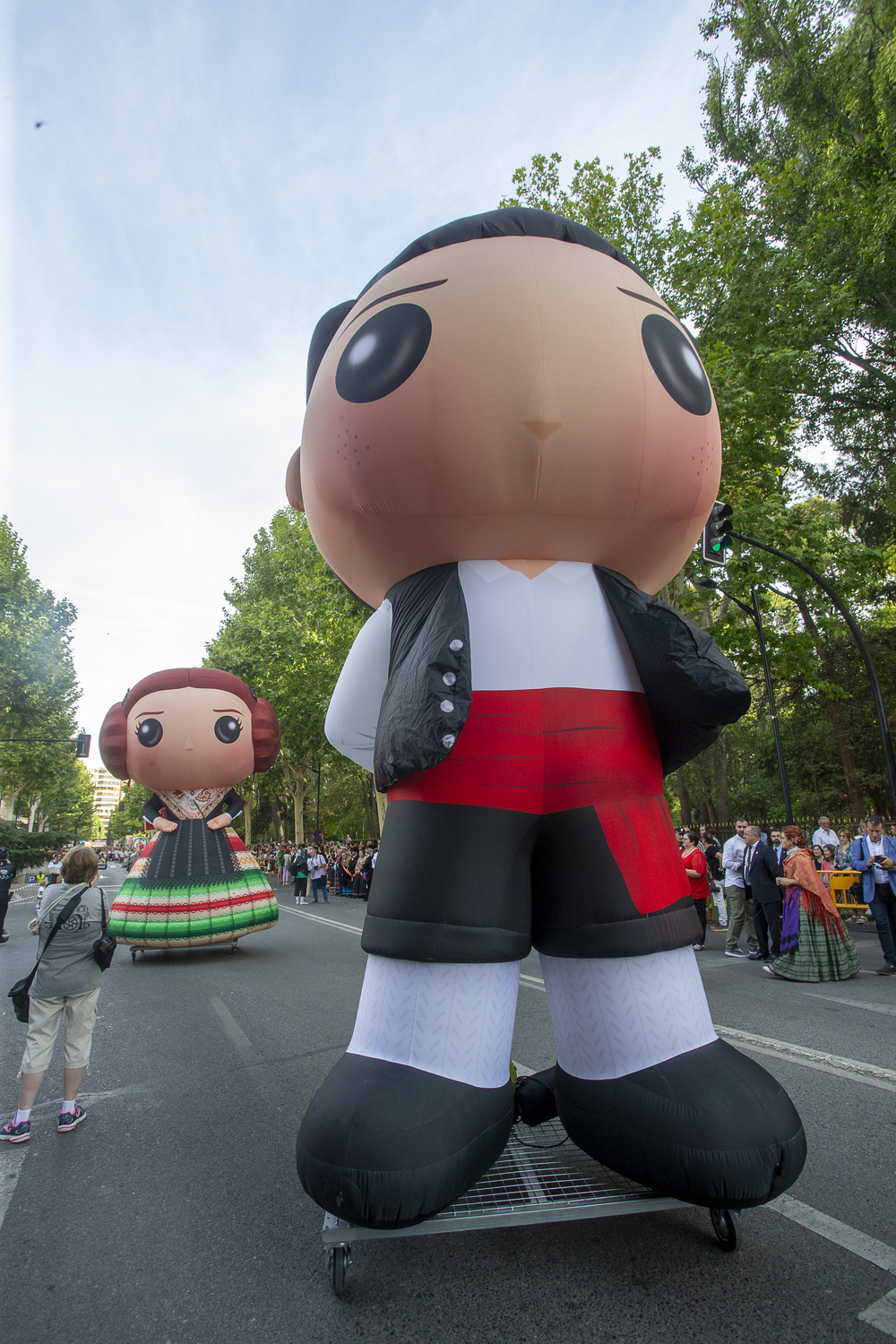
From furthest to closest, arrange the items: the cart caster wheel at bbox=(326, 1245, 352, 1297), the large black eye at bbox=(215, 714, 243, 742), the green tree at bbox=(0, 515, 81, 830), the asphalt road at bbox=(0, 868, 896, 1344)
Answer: the green tree at bbox=(0, 515, 81, 830)
the large black eye at bbox=(215, 714, 243, 742)
the cart caster wheel at bbox=(326, 1245, 352, 1297)
the asphalt road at bbox=(0, 868, 896, 1344)

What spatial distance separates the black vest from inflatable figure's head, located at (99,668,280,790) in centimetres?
676

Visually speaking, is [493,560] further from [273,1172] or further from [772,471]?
[772,471]

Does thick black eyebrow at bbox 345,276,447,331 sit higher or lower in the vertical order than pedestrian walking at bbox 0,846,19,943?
higher

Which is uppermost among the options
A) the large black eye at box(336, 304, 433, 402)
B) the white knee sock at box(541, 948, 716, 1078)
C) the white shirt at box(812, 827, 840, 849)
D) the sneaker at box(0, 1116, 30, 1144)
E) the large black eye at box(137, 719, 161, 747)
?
the large black eye at box(336, 304, 433, 402)

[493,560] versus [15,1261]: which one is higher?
[493,560]

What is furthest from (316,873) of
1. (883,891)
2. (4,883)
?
(883,891)

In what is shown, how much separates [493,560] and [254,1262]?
2432mm

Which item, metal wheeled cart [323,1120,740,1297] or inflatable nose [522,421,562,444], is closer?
metal wheeled cart [323,1120,740,1297]

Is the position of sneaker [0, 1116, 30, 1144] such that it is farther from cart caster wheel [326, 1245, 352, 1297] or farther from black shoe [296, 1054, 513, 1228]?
black shoe [296, 1054, 513, 1228]

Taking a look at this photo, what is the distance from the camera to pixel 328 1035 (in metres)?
5.12

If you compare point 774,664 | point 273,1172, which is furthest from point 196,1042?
point 774,664

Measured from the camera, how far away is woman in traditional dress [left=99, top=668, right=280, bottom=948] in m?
8.66

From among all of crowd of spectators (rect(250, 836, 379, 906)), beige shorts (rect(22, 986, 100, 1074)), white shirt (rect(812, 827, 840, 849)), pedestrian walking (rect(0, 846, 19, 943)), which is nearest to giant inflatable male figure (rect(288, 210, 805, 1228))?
beige shorts (rect(22, 986, 100, 1074))

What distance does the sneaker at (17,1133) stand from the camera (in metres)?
3.43
